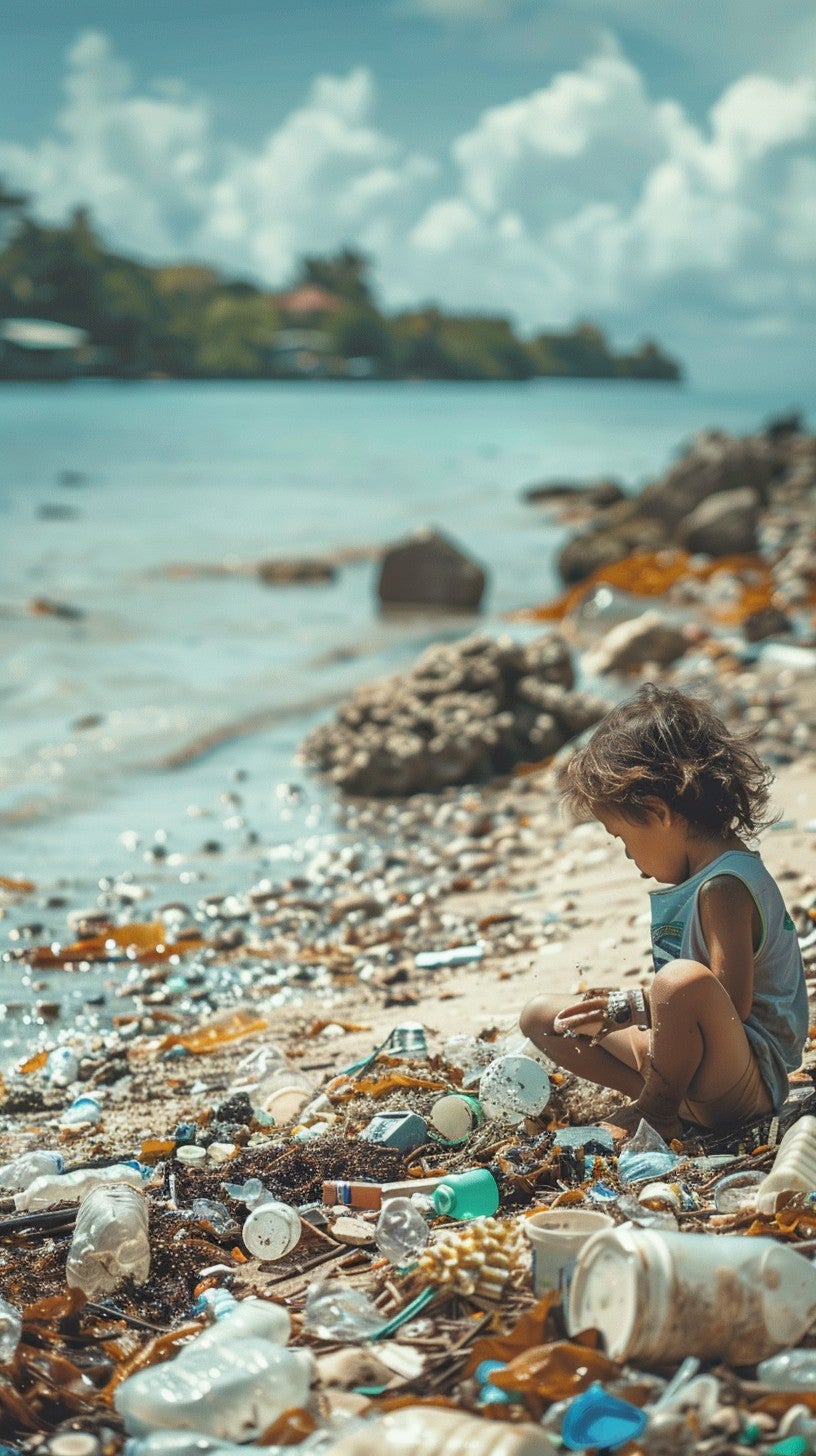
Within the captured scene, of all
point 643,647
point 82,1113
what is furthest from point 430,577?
point 82,1113

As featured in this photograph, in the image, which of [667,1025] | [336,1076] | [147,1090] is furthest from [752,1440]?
[147,1090]

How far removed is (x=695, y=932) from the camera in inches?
128

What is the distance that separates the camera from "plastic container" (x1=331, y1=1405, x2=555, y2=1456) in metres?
2.01

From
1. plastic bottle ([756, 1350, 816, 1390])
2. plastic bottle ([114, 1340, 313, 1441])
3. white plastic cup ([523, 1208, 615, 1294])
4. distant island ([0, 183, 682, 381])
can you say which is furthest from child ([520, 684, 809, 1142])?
distant island ([0, 183, 682, 381])

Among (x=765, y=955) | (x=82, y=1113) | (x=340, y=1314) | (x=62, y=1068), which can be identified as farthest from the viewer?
(x=62, y=1068)

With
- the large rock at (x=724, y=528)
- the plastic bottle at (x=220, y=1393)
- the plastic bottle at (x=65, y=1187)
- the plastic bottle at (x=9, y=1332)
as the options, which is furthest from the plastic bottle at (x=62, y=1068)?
the large rock at (x=724, y=528)

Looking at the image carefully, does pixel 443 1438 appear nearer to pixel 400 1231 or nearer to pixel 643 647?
pixel 400 1231

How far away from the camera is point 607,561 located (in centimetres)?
1761

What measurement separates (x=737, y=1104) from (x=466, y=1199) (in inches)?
27.6

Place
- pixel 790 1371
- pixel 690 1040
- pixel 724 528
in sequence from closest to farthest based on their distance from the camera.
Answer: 1. pixel 790 1371
2. pixel 690 1040
3. pixel 724 528

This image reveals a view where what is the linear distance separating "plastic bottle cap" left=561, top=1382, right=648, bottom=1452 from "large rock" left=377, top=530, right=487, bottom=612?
44.4 feet

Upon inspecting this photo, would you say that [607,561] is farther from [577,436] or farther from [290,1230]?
[577,436]

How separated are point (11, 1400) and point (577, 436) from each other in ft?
205

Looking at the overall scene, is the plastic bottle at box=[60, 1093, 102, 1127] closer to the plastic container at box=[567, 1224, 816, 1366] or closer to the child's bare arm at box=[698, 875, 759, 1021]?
the child's bare arm at box=[698, 875, 759, 1021]
